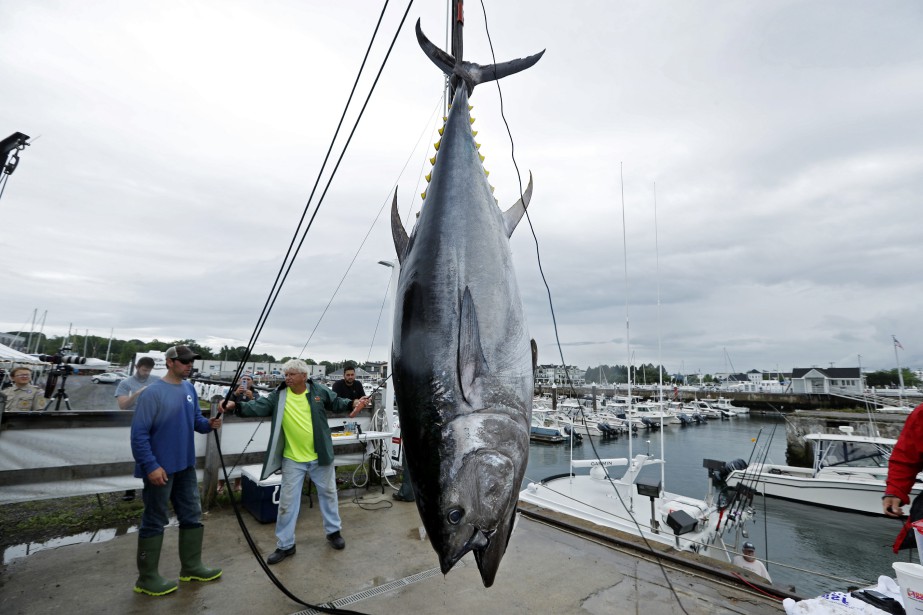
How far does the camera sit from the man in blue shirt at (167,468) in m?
2.82

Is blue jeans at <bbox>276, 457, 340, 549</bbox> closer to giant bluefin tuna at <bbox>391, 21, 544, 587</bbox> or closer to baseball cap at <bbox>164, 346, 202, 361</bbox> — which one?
baseball cap at <bbox>164, 346, 202, 361</bbox>

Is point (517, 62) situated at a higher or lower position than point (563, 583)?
higher

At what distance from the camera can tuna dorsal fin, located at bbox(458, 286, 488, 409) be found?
1396 mm

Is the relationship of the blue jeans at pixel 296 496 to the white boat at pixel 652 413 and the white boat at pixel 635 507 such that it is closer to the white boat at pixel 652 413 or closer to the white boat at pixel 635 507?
the white boat at pixel 635 507

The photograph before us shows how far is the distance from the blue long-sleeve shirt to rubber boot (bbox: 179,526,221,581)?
1.57 feet

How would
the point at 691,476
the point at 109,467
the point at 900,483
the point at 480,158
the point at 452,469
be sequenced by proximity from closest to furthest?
the point at 452,469
the point at 480,158
the point at 900,483
the point at 109,467
the point at 691,476

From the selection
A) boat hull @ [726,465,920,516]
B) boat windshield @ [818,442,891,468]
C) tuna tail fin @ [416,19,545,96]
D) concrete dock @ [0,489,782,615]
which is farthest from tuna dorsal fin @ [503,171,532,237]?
boat windshield @ [818,442,891,468]

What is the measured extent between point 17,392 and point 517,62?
7178mm

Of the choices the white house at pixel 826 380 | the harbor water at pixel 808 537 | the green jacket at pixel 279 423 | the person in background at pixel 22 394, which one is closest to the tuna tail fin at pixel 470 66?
the green jacket at pixel 279 423

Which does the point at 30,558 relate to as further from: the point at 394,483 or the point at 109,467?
Answer: the point at 394,483

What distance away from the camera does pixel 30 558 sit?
3318mm

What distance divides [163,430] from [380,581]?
182 cm

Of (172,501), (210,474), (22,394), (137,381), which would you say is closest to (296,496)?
(172,501)

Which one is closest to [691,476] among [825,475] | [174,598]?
[825,475]
